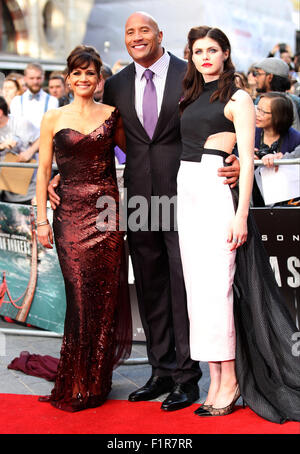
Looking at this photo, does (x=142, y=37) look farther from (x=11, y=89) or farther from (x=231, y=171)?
(x=11, y=89)

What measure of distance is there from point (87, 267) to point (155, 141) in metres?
0.85

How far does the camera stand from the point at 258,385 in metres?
3.87

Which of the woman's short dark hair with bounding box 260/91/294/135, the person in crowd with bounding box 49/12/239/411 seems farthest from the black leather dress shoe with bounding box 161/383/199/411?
the woman's short dark hair with bounding box 260/91/294/135

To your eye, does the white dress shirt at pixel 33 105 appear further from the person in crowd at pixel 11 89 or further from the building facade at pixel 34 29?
the building facade at pixel 34 29

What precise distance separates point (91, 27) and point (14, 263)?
34.0 feet

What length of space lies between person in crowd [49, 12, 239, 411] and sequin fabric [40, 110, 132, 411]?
0.14m

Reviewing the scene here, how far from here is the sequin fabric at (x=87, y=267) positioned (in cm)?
404

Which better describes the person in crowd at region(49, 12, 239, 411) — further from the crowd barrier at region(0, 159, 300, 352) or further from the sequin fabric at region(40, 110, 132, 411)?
the crowd barrier at region(0, 159, 300, 352)

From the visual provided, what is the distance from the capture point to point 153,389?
168 inches

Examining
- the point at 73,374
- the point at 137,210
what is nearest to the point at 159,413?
the point at 73,374

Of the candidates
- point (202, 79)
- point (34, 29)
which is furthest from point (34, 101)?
point (34, 29)

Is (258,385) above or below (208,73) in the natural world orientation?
below

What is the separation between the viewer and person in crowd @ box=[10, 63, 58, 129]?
306 inches

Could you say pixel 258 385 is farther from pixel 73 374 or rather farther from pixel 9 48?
pixel 9 48
